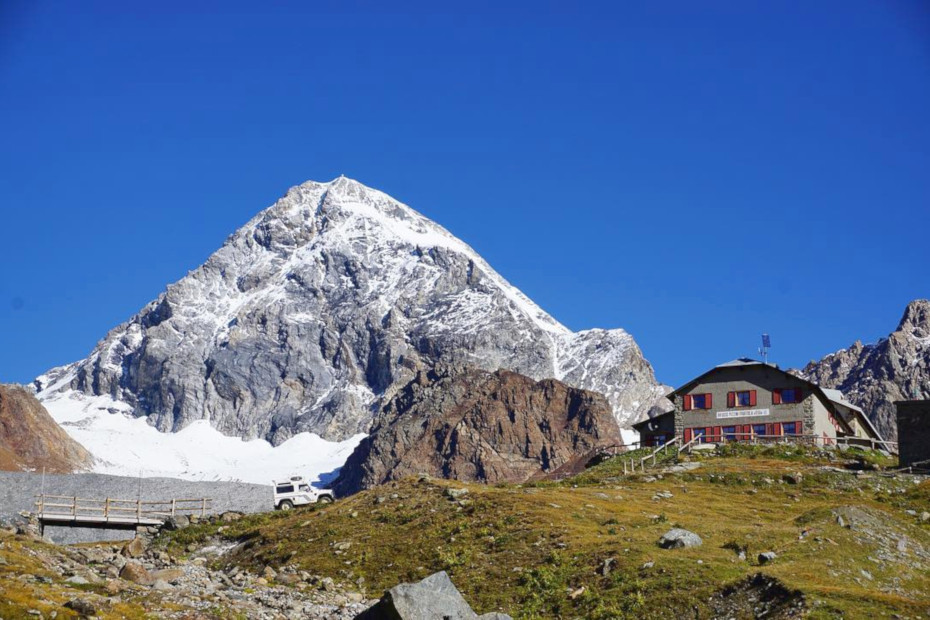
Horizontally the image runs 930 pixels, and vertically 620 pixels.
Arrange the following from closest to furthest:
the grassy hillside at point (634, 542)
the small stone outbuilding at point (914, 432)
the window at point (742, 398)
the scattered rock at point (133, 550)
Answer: the grassy hillside at point (634, 542) < the scattered rock at point (133, 550) < the small stone outbuilding at point (914, 432) < the window at point (742, 398)

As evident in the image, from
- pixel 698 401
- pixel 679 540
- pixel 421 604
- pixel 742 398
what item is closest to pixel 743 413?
pixel 742 398

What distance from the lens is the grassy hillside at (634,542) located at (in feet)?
123

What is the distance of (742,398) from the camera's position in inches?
3465

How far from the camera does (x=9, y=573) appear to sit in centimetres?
3450

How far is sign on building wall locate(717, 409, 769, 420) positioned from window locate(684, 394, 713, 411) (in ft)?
3.86

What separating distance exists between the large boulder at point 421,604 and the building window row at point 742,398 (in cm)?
6058

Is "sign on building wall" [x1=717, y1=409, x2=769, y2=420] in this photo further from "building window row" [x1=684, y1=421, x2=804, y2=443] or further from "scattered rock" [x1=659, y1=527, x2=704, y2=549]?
"scattered rock" [x1=659, y1=527, x2=704, y2=549]

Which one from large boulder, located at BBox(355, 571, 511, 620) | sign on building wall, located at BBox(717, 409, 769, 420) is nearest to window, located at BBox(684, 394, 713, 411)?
sign on building wall, located at BBox(717, 409, 769, 420)

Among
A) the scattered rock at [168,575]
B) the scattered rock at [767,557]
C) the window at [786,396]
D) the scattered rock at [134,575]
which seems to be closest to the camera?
the scattered rock at [134,575]

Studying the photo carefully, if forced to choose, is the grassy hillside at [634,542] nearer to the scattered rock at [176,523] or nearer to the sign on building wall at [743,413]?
the scattered rock at [176,523]

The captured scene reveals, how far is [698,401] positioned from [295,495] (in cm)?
3339

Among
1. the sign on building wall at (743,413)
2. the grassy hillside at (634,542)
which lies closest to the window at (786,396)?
the sign on building wall at (743,413)

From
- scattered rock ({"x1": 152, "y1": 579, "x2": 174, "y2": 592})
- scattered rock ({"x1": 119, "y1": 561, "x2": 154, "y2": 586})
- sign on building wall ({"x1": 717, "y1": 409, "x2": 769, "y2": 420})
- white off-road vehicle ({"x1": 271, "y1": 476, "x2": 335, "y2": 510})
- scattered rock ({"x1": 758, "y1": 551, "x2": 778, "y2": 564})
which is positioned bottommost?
scattered rock ({"x1": 152, "y1": 579, "x2": 174, "y2": 592})

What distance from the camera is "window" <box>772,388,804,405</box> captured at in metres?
86.2
